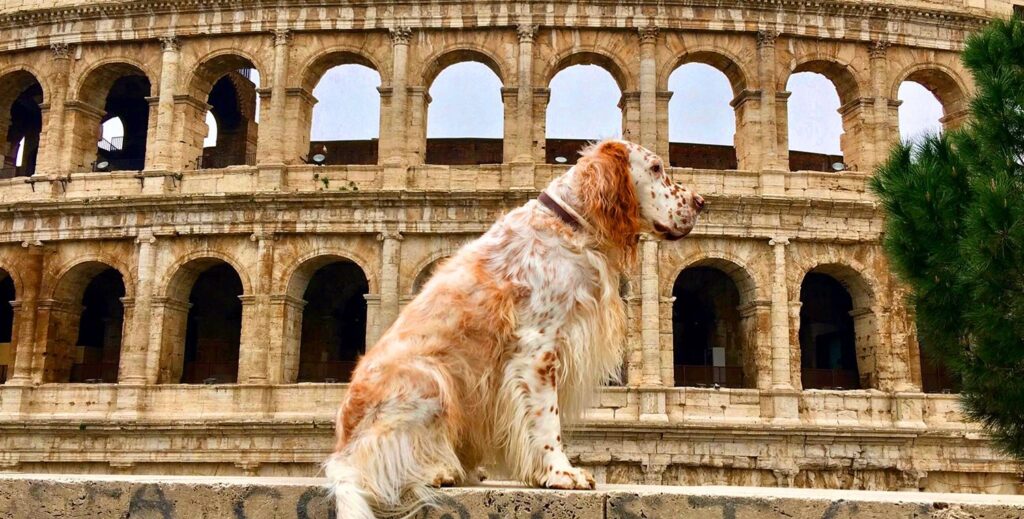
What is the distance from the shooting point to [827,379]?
19.0 m

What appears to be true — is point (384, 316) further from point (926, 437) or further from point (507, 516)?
point (507, 516)

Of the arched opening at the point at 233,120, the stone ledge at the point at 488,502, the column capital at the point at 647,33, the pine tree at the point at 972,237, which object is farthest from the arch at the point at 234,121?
the stone ledge at the point at 488,502

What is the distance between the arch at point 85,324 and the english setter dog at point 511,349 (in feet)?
54.9

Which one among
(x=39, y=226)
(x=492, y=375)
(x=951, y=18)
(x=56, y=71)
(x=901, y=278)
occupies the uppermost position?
(x=951, y=18)

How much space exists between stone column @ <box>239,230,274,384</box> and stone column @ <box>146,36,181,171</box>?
267 cm

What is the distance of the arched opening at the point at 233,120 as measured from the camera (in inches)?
923

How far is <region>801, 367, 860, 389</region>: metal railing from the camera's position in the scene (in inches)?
746

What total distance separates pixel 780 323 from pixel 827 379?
214 centimetres

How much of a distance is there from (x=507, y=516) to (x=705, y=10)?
1748cm

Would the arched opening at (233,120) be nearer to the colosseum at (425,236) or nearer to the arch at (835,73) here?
the colosseum at (425,236)

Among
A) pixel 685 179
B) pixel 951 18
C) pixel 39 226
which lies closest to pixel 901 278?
pixel 685 179

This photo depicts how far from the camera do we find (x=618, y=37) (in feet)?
62.7

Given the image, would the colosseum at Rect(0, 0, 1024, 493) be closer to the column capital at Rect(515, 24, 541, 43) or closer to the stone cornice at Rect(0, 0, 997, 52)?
the stone cornice at Rect(0, 0, 997, 52)

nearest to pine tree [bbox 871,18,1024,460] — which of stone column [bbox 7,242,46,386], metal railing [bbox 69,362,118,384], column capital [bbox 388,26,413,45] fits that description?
column capital [bbox 388,26,413,45]
